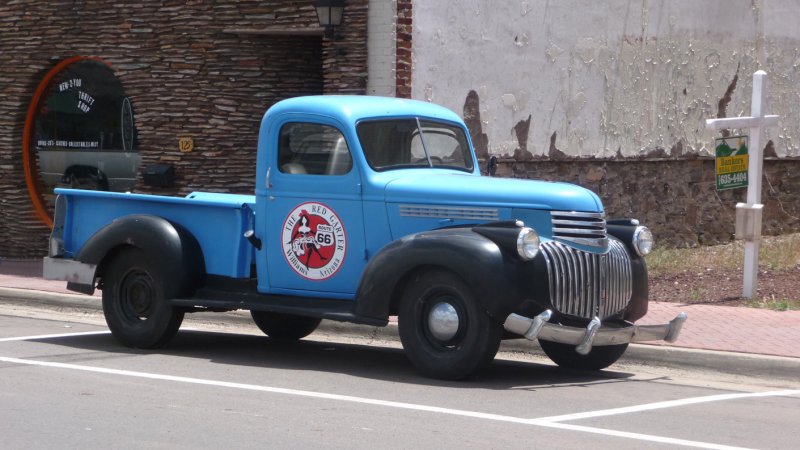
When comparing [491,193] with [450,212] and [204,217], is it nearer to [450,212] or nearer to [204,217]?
[450,212]

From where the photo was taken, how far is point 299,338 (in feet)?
37.0

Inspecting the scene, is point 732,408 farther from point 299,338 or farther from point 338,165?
point 299,338

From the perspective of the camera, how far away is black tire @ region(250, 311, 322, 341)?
11.0 meters

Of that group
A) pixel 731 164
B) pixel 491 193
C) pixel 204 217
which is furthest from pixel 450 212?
pixel 731 164

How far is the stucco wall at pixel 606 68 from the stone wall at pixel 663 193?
198 mm

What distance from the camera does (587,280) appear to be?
341 inches

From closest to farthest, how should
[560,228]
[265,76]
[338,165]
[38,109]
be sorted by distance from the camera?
1. [560,228]
2. [338,165]
3. [265,76]
4. [38,109]

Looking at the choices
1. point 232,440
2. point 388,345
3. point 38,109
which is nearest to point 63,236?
point 388,345

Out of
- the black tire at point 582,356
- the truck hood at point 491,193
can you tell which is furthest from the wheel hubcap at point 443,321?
the black tire at point 582,356

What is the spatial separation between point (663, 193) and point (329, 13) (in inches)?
216

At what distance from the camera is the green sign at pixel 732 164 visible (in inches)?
496

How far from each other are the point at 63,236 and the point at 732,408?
236 inches

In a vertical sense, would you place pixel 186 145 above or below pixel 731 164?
above

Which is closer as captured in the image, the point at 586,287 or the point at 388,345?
the point at 586,287
